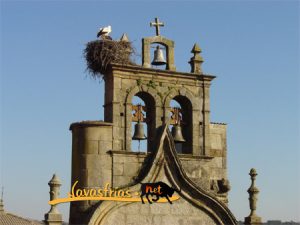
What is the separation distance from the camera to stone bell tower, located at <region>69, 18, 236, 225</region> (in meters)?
17.0

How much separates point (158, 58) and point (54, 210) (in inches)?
206

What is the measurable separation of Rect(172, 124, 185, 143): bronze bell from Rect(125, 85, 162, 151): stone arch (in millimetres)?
628

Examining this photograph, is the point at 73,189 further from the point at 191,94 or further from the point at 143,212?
the point at 191,94

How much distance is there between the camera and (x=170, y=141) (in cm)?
1734

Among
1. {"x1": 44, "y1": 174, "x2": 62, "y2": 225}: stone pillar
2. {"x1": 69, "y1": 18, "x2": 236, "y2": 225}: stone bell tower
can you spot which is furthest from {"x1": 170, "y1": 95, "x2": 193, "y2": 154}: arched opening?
{"x1": 44, "y1": 174, "x2": 62, "y2": 225}: stone pillar

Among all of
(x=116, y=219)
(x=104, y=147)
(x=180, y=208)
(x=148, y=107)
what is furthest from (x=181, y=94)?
(x=116, y=219)

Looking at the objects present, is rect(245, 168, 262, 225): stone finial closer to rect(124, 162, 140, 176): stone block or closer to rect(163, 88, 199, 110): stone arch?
rect(163, 88, 199, 110): stone arch

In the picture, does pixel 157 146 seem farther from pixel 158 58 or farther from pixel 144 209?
pixel 158 58

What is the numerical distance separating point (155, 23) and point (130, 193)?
4.98m

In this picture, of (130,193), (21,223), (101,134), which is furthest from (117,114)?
(21,223)

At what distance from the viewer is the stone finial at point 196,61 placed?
18.9 meters

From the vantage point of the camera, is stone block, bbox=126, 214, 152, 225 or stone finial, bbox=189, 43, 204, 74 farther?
stone finial, bbox=189, 43, 204, 74

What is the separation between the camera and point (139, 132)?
711 inches

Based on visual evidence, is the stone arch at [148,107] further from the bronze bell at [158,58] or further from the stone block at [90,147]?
the bronze bell at [158,58]
